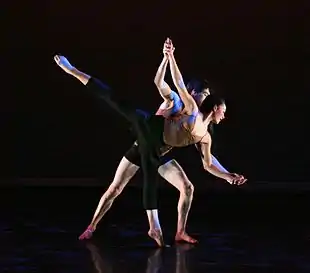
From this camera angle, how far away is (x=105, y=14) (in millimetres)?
6629

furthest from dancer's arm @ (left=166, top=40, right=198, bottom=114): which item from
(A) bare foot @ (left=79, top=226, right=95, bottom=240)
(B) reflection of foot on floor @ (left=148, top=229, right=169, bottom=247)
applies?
(A) bare foot @ (left=79, top=226, right=95, bottom=240)

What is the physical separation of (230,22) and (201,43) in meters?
0.33

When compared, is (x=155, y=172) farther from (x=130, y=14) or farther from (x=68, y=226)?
(x=130, y=14)

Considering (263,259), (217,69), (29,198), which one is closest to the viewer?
(263,259)

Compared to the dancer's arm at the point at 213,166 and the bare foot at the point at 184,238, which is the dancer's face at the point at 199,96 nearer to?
the dancer's arm at the point at 213,166

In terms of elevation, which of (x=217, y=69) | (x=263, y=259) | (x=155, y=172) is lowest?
(x=263, y=259)

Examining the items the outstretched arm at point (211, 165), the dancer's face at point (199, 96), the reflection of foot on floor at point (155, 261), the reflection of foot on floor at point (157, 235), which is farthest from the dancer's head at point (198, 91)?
the reflection of foot on floor at point (155, 261)

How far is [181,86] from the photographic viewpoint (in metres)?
3.67

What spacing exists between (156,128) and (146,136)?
2.9 inches

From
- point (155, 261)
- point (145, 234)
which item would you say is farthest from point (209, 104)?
point (145, 234)

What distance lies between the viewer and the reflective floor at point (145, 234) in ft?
12.0

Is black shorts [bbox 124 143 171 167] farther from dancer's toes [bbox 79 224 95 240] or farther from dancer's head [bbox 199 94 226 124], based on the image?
dancer's toes [bbox 79 224 95 240]

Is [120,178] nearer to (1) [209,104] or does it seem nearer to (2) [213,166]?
(2) [213,166]

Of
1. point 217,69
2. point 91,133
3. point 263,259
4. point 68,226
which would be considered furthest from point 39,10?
point 263,259
